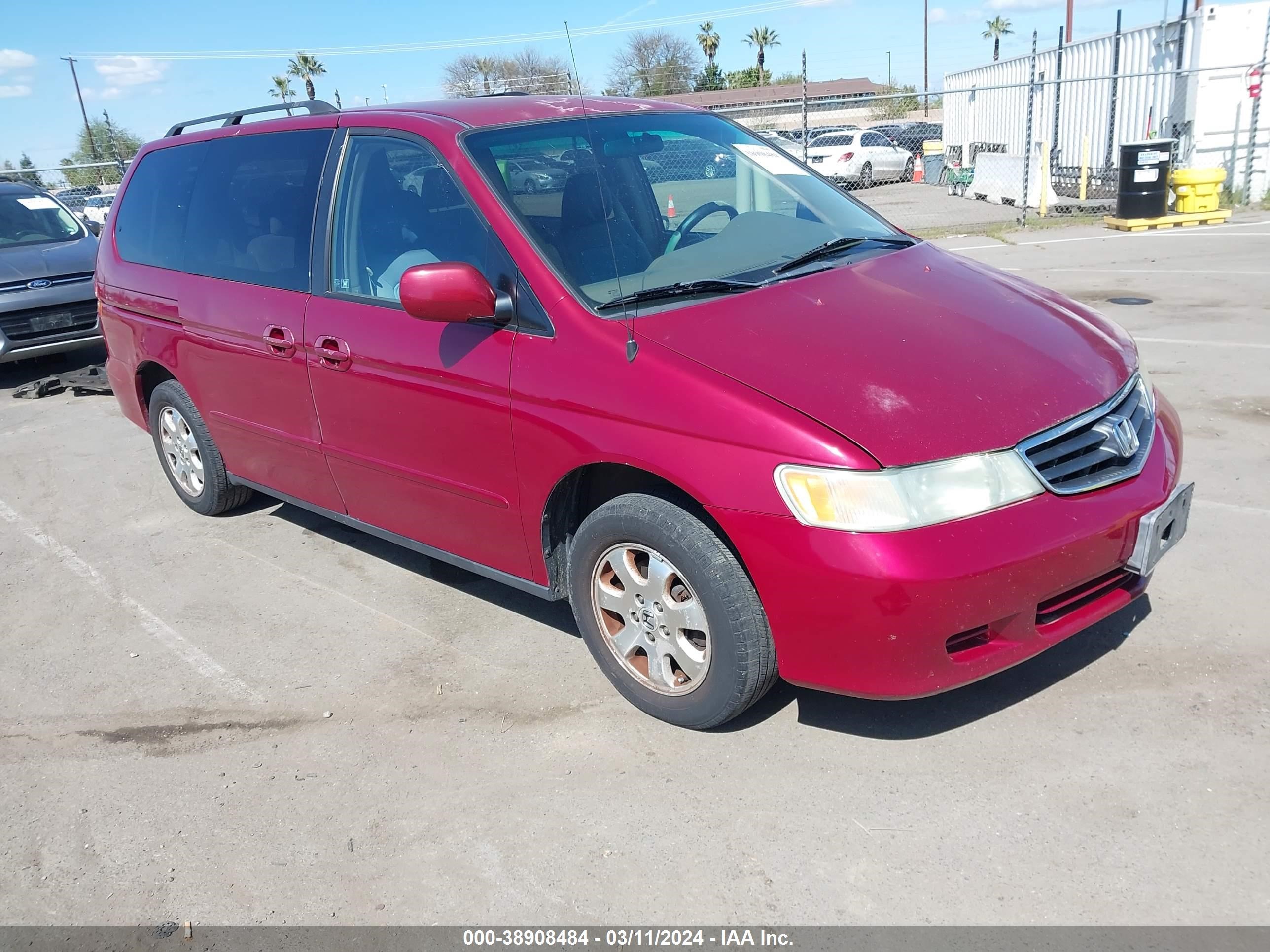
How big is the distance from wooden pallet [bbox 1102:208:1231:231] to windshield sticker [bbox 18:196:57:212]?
43.2 ft

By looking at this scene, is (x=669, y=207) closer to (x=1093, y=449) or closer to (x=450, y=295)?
(x=450, y=295)


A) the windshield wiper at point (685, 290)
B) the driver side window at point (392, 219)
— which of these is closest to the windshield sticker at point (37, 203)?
the driver side window at point (392, 219)

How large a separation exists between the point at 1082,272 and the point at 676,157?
804 cm

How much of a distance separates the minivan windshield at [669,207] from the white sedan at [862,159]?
2045 centimetres

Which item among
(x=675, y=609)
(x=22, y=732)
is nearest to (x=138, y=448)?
(x=22, y=732)

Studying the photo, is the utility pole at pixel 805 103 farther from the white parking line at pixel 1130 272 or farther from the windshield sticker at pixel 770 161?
the windshield sticker at pixel 770 161

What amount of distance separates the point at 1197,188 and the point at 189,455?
46.1ft

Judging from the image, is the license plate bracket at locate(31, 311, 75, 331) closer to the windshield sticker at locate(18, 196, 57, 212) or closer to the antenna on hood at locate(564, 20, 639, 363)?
the windshield sticker at locate(18, 196, 57, 212)

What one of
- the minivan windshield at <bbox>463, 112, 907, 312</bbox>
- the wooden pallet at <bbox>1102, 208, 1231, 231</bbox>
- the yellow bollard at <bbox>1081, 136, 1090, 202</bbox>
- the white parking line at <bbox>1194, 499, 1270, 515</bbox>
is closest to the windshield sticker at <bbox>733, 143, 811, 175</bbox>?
the minivan windshield at <bbox>463, 112, 907, 312</bbox>

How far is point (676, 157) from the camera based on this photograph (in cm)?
414

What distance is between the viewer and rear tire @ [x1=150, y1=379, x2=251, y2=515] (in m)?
5.12

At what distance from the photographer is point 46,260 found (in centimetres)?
953

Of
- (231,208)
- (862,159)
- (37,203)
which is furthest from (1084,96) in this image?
(231,208)

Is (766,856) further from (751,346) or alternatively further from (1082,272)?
(1082,272)
